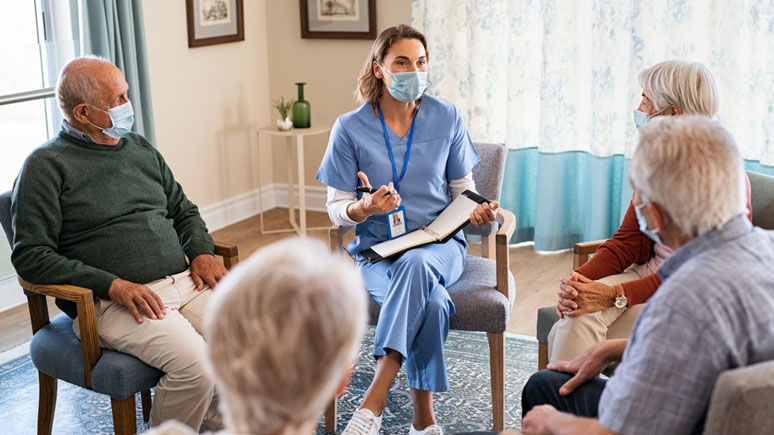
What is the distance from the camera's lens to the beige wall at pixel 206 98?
450cm

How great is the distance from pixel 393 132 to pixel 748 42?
2.07 metres

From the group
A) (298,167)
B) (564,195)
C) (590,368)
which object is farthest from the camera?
(298,167)

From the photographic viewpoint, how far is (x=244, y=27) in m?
5.09

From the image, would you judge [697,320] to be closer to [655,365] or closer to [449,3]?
[655,365]

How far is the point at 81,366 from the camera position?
7.55 ft

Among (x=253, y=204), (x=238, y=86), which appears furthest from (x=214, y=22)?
(x=253, y=204)

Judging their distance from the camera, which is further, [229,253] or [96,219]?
[229,253]

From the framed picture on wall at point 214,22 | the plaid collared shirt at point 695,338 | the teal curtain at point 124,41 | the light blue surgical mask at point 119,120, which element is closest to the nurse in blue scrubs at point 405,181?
the light blue surgical mask at point 119,120

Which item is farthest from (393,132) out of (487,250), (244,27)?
(244,27)

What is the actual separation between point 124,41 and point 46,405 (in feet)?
6.67

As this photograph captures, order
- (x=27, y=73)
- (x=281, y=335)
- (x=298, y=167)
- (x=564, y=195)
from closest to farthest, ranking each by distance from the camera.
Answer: (x=281, y=335), (x=27, y=73), (x=564, y=195), (x=298, y=167)

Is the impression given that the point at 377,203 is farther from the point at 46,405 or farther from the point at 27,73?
the point at 27,73

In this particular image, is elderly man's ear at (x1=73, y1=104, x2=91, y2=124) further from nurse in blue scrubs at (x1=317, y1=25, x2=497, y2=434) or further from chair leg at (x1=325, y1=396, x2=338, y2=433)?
chair leg at (x1=325, y1=396, x2=338, y2=433)

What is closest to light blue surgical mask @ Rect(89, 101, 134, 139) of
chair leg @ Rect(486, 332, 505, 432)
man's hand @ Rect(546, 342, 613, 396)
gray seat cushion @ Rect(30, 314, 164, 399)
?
gray seat cushion @ Rect(30, 314, 164, 399)
